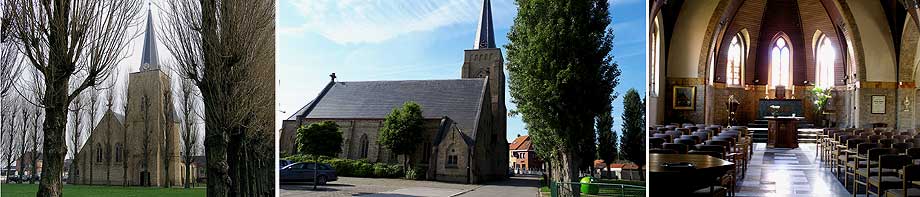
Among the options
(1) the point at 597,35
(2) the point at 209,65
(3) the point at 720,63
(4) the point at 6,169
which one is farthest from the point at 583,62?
(3) the point at 720,63

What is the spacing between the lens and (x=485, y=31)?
362 cm

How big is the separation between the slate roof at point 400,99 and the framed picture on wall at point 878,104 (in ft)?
65.4

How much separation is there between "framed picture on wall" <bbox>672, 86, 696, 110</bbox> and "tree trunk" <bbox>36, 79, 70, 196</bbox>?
15978 millimetres

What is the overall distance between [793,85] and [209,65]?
69.2 ft

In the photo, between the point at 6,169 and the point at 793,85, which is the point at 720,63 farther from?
the point at 6,169

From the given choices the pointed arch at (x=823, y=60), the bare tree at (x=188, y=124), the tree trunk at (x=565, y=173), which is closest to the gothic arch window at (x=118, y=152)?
the bare tree at (x=188, y=124)

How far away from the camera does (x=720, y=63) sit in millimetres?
20656

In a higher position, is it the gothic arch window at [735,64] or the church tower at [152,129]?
the gothic arch window at [735,64]

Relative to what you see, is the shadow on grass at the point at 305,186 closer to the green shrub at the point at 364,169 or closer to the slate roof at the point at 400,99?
the green shrub at the point at 364,169

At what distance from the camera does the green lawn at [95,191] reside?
4773mm

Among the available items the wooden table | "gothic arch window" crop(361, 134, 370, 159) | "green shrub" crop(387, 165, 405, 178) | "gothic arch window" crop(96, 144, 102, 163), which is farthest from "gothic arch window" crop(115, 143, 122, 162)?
the wooden table

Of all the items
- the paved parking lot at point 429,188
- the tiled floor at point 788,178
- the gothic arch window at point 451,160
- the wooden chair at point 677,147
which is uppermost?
the gothic arch window at point 451,160

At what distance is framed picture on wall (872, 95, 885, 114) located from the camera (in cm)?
1981

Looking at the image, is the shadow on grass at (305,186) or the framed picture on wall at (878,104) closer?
the shadow on grass at (305,186)
